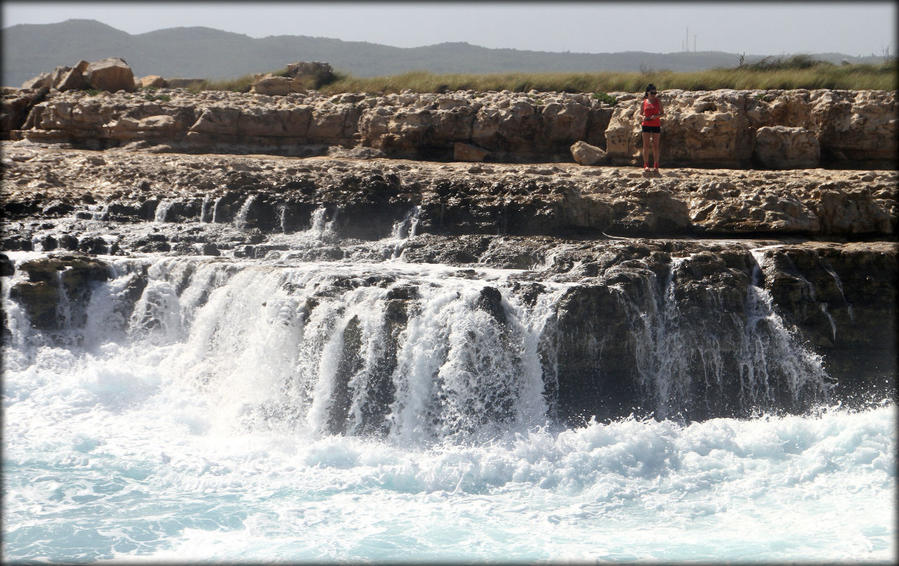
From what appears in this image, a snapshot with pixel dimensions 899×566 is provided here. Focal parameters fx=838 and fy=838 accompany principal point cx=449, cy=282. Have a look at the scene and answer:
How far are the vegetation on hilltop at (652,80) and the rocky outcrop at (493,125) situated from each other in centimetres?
69

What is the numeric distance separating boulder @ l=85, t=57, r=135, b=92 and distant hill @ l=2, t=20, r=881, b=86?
363 inches

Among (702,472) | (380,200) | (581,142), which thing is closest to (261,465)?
(702,472)

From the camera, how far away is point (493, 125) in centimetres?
1509

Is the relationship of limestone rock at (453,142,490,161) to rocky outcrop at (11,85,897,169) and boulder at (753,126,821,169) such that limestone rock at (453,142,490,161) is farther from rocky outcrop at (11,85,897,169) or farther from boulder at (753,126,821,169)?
boulder at (753,126,821,169)

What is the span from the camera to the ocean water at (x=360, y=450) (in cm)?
665

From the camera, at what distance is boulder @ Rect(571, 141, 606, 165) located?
46.4 feet

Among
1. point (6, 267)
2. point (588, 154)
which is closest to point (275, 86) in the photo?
point (588, 154)

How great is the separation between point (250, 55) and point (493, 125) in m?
25.8

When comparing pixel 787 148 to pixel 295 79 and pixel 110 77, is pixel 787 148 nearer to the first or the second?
pixel 295 79

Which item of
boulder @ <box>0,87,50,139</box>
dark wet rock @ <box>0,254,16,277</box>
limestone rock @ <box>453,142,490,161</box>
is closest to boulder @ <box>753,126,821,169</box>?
limestone rock @ <box>453,142,490,161</box>

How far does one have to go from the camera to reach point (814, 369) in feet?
31.4

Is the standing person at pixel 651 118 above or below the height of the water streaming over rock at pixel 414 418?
above

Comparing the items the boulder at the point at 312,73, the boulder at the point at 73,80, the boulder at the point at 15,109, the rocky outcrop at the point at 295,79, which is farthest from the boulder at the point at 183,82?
the boulder at the point at 15,109

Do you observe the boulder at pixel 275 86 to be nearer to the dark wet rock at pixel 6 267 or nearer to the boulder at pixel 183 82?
the boulder at pixel 183 82
